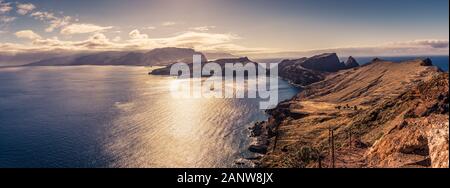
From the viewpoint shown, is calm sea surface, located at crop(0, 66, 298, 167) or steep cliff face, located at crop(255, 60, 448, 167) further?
calm sea surface, located at crop(0, 66, 298, 167)

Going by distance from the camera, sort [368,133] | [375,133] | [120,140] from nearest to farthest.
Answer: [375,133] → [368,133] → [120,140]

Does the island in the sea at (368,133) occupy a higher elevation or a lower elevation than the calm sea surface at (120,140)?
higher

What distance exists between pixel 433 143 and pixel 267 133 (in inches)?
4075

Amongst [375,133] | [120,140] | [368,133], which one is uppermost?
[375,133]

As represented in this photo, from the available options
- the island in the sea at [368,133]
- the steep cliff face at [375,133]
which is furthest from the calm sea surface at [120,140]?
the steep cliff face at [375,133]

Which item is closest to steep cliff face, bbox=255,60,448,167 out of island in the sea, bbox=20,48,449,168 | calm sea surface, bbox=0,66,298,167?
island in the sea, bbox=20,48,449,168

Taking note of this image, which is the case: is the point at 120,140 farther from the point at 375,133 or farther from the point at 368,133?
the point at 375,133

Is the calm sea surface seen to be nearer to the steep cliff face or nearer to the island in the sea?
the island in the sea

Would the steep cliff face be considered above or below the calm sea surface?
above

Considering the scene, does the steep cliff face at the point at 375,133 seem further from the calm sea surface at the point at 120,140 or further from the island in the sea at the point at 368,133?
the calm sea surface at the point at 120,140

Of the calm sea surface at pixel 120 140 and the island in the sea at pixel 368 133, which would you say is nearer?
the island in the sea at pixel 368 133

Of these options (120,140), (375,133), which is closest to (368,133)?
(375,133)

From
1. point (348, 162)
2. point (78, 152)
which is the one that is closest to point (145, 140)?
point (78, 152)
